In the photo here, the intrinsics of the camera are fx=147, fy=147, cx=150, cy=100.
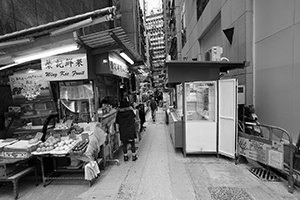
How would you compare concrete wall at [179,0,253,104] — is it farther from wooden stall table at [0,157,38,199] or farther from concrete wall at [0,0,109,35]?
wooden stall table at [0,157,38,199]

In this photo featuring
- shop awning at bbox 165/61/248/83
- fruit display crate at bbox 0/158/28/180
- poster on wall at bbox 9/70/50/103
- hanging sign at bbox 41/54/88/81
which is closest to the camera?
fruit display crate at bbox 0/158/28/180

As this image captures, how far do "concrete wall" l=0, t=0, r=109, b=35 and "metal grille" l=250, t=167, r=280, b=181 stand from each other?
749 centimetres

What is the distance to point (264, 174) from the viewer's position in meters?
3.68

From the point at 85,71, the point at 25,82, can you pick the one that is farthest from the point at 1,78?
the point at 85,71

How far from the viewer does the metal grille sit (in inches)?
138

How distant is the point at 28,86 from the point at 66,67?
142cm

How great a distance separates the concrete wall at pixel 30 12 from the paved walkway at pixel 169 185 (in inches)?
167

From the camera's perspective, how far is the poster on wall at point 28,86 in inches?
166

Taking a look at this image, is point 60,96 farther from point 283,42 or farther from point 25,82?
point 283,42

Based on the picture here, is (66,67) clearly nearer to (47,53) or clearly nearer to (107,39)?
(47,53)

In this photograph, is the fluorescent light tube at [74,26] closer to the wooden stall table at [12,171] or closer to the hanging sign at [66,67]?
the hanging sign at [66,67]

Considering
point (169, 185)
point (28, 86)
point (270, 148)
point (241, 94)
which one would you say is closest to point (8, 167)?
point (28, 86)

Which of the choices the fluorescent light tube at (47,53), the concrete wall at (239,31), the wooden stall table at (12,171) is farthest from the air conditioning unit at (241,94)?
the wooden stall table at (12,171)

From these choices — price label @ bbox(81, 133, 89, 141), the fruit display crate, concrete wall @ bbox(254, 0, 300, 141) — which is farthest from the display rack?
the fruit display crate
